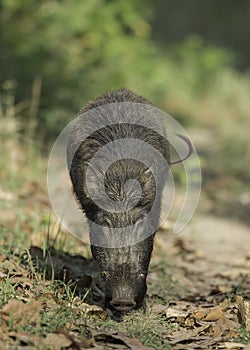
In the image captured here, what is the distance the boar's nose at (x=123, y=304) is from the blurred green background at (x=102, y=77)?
389 cm

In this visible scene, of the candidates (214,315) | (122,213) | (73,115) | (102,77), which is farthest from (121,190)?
(102,77)

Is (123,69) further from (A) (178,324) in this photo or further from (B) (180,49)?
(A) (178,324)

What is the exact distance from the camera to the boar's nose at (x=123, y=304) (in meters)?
4.59

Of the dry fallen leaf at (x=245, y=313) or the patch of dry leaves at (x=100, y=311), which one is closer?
the patch of dry leaves at (x=100, y=311)

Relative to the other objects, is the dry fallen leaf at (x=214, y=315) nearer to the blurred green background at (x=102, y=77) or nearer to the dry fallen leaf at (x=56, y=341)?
the dry fallen leaf at (x=56, y=341)

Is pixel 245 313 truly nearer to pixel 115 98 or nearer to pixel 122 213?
pixel 122 213

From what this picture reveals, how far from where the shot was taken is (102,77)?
11641 millimetres

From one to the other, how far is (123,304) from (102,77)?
7.41 m

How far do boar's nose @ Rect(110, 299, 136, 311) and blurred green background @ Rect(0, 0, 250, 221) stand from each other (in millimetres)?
3890

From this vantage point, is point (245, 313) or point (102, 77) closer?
point (245, 313)

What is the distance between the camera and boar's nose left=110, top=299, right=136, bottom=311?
4.59m

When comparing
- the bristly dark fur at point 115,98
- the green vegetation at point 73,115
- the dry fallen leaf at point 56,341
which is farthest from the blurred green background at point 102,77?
the dry fallen leaf at point 56,341

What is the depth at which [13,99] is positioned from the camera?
9.70 m

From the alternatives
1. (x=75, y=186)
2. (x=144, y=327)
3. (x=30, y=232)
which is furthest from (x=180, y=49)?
(x=144, y=327)
